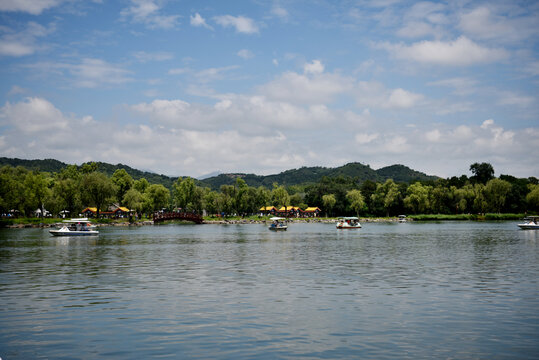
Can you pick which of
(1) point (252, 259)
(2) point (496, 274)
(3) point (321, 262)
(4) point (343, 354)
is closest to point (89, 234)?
(1) point (252, 259)

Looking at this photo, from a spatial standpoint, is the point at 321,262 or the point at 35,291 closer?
the point at 35,291

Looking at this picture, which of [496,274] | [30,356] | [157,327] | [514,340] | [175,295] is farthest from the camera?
[496,274]

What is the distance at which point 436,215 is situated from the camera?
587 feet

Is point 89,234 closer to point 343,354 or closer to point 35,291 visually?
point 35,291

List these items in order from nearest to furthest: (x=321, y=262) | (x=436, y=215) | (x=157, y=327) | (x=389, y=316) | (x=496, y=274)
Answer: (x=157, y=327), (x=389, y=316), (x=496, y=274), (x=321, y=262), (x=436, y=215)

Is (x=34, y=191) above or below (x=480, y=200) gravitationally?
above

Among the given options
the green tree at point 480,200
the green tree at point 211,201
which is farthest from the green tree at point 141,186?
the green tree at point 480,200

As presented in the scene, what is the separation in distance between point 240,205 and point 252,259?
143 metres

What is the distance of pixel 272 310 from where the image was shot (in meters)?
21.4

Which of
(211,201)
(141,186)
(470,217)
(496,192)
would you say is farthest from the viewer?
(211,201)

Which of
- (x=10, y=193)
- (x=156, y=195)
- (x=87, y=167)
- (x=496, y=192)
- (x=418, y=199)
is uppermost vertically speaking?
(x=87, y=167)

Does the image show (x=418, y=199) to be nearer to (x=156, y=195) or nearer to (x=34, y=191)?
(x=156, y=195)

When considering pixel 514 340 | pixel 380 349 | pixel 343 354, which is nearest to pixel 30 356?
pixel 343 354

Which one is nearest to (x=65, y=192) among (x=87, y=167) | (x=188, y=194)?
(x=87, y=167)
